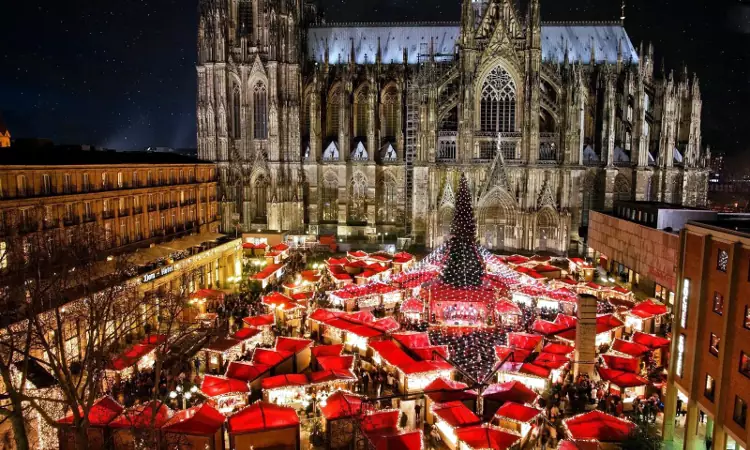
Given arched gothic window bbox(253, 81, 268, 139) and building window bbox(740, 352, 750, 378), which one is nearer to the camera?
building window bbox(740, 352, 750, 378)

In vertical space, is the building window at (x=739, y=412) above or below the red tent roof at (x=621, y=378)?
above

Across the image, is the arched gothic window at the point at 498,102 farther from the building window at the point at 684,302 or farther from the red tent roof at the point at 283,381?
the red tent roof at the point at 283,381

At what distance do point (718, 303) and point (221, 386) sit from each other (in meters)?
18.9

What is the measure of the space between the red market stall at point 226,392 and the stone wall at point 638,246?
2228 centimetres

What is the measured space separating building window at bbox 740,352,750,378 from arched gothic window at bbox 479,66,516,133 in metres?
43.6

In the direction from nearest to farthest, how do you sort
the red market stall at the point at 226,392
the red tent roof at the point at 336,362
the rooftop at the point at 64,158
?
the red market stall at the point at 226,392
the red tent roof at the point at 336,362
the rooftop at the point at 64,158

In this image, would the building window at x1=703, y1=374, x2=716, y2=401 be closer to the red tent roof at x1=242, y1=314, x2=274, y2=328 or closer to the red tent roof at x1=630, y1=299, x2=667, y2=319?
the red tent roof at x1=630, y1=299, x2=667, y2=319

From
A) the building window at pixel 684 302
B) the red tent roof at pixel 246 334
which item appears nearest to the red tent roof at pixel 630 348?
the building window at pixel 684 302

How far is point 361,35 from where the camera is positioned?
69.1 meters

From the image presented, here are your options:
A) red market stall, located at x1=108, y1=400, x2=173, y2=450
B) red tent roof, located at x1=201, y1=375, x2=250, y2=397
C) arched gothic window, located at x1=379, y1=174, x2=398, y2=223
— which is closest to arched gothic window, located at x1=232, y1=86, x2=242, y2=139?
arched gothic window, located at x1=379, y1=174, x2=398, y2=223

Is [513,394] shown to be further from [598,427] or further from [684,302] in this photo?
[684,302]

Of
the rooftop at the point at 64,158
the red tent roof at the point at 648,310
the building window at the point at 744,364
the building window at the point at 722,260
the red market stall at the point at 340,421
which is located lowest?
the red market stall at the point at 340,421

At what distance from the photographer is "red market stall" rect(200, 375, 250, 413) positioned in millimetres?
22609

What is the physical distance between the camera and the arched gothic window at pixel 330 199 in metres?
64.1
